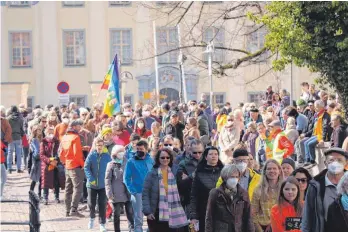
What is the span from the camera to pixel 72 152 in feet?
59.0

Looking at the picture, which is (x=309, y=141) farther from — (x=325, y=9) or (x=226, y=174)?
(x=226, y=174)

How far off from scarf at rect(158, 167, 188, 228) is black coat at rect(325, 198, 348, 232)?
12.8ft

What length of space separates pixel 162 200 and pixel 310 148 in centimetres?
930

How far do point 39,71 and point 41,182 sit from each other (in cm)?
3537

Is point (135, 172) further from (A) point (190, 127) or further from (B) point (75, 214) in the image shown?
(A) point (190, 127)

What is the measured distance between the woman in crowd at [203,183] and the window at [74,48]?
143 ft

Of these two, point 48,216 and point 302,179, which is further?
point 48,216

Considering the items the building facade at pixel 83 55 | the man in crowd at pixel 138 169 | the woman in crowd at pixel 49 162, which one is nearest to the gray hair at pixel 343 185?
the man in crowd at pixel 138 169

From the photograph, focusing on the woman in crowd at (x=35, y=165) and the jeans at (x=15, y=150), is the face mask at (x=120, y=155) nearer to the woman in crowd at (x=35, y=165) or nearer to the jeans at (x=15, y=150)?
the woman in crowd at (x=35, y=165)

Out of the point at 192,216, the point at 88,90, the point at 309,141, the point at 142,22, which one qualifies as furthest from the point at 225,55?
the point at 192,216

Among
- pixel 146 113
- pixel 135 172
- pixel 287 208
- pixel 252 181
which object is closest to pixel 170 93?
pixel 146 113

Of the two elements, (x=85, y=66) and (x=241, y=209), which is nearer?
(x=241, y=209)

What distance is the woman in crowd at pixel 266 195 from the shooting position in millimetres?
10539

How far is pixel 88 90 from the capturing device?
2158 inches
